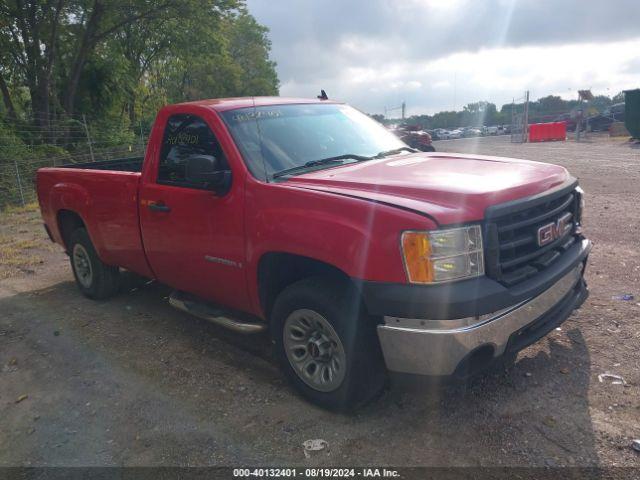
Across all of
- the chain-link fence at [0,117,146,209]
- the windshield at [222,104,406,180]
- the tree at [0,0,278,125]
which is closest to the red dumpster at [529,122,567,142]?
the tree at [0,0,278,125]

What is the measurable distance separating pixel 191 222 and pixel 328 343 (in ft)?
4.80

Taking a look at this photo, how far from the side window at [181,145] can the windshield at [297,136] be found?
22 cm

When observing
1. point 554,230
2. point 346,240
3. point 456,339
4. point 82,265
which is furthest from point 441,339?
point 82,265

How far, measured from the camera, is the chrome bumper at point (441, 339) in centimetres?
272

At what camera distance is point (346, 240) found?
2922 millimetres

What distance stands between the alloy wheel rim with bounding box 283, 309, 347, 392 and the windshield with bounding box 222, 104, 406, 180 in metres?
1.00

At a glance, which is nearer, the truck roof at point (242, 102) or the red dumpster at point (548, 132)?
the truck roof at point (242, 102)

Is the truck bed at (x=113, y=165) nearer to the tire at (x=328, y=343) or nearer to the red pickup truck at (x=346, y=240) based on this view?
the red pickup truck at (x=346, y=240)

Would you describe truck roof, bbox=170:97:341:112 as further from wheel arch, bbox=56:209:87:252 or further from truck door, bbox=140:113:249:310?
wheel arch, bbox=56:209:87:252

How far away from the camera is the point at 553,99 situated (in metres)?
73.2

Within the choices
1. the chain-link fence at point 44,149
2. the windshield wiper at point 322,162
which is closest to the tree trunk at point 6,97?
the chain-link fence at point 44,149

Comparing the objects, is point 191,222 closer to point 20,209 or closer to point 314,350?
point 314,350

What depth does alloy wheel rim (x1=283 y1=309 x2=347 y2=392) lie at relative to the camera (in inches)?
125

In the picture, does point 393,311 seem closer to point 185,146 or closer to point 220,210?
point 220,210
